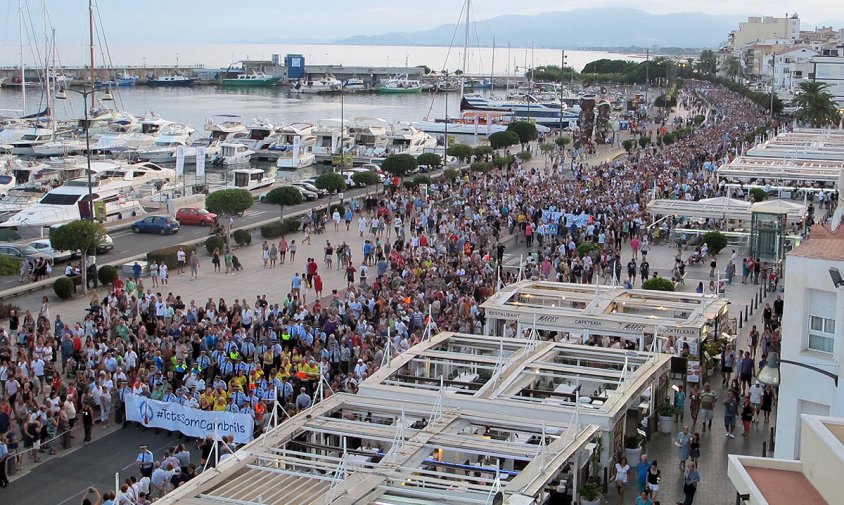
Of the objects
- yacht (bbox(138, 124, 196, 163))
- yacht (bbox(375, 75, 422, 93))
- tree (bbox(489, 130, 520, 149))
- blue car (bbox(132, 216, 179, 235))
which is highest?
yacht (bbox(375, 75, 422, 93))

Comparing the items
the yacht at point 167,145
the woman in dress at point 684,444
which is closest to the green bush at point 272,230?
the woman in dress at point 684,444

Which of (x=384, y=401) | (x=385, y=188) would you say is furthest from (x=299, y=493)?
(x=385, y=188)

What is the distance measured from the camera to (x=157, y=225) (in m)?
41.4

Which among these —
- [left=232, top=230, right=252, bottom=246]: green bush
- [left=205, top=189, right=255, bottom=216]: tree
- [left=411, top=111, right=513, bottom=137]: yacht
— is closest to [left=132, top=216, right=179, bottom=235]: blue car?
[left=205, top=189, right=255, bottom=216]: tree

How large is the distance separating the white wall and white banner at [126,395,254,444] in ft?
25.7

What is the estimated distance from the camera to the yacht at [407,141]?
72000 millimetres

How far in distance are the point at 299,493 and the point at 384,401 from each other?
3.71 m

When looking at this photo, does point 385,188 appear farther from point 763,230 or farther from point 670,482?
point 670,482

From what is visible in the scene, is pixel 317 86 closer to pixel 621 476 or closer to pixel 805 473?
pixel 621 476

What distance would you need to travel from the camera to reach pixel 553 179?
54.0 m

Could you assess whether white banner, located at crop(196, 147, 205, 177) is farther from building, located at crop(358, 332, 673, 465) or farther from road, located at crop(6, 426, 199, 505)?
building, located at crop(358, 332, 673, 465)

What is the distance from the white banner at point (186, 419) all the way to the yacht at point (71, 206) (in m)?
19.4

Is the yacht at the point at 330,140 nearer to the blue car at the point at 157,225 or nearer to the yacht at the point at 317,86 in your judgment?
the blue car at the point at 157,225

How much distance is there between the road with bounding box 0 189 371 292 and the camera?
35.7 metres
